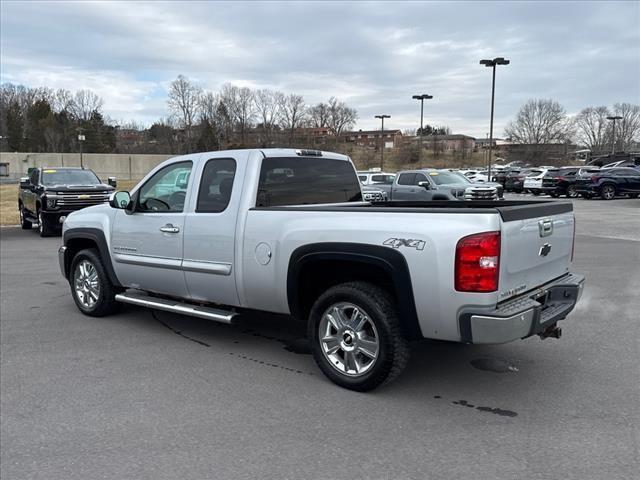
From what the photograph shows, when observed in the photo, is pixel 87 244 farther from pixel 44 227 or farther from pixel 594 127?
pixel 594 127

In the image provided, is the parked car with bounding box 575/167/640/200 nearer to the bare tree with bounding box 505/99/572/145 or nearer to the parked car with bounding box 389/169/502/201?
the parked car with bounding box 389/169/502/201

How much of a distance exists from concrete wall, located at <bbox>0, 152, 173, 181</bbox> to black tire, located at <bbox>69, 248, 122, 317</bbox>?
207 feet

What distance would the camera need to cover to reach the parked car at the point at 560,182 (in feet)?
104

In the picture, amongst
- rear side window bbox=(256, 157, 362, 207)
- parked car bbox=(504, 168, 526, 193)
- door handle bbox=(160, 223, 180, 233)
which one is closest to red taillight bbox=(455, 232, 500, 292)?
rear side window bbox=(256, 157, 362, 207)

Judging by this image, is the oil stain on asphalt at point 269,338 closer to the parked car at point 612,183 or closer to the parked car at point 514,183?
the parked car at point 612,183

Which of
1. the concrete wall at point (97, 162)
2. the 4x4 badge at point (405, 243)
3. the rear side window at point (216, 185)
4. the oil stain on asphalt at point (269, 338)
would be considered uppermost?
the concrete wall at point (97, 162)

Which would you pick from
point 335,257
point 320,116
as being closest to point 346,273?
point 335,257

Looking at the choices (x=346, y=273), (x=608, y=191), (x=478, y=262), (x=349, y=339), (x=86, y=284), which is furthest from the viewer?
(x=608, y=191)

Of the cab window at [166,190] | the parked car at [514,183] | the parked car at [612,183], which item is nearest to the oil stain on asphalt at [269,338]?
the cab window at [166,190]

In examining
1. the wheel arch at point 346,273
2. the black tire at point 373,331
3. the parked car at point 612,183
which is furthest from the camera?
the parked car at point 612,183

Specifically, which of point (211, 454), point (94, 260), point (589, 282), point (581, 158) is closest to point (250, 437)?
point (211, 454)

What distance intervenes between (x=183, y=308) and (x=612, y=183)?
28985 millimetres

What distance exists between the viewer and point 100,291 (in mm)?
6418

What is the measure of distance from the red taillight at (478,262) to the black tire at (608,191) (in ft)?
94.8
